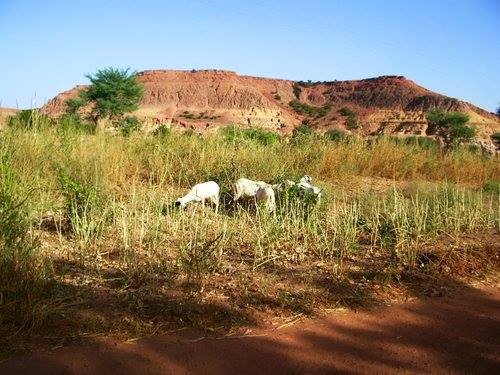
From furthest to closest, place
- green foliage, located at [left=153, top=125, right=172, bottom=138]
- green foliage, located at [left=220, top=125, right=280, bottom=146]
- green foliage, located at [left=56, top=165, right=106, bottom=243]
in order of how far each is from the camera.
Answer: green foliage, located at [left=220, top=125, right=280, bottom=146], green foliage, located at [left=153, top=125, right=172, bottom=138], green foliage, located at [left=56, top=165, right=106, bottom=243]

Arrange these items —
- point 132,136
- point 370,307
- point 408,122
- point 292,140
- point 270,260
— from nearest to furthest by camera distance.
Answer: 1. point 370,307
2. point 270,260
3. point 132,136
4. point 292,140
5. point 408,122

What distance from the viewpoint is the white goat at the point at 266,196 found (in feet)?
17.3

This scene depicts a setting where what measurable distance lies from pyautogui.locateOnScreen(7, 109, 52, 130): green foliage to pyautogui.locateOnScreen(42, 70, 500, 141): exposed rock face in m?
50.9

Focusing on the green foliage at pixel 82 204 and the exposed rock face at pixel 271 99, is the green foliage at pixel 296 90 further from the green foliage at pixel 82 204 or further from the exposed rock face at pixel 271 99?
the green foliage at pixel 82 204

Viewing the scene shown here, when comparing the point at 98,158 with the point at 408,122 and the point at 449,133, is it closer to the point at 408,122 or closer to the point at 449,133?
the point at 449,133

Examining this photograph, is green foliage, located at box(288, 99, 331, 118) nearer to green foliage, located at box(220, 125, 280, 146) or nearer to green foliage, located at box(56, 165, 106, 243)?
green foliage, located at box(220, 125, 280, 146)

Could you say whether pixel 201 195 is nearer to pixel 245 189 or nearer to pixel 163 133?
pixel 245 189

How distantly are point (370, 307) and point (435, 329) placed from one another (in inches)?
17.0

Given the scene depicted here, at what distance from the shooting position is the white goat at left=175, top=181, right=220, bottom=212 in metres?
5.39

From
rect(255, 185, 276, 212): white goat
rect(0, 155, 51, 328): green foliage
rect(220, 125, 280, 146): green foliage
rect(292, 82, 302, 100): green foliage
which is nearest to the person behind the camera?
rect(0, 155, 51, 328): green foliage

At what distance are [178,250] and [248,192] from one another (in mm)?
2099

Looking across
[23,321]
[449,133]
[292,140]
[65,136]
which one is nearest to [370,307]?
[23,321]

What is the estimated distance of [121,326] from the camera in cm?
273

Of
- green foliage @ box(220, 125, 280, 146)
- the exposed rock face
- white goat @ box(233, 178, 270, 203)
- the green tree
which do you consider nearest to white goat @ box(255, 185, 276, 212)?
white goat @ box(233, 178, 270, 203)
